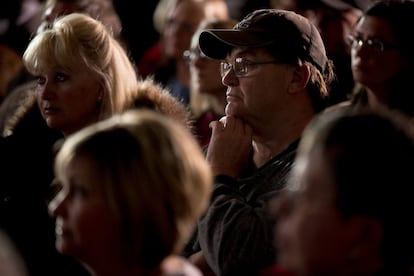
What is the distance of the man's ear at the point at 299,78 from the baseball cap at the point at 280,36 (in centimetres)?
3

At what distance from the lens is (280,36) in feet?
10.3

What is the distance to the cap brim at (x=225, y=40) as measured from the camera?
10.3 feet

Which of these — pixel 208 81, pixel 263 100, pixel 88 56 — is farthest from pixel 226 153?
pixel 208 81

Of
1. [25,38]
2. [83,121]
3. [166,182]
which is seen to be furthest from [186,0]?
[166,182]

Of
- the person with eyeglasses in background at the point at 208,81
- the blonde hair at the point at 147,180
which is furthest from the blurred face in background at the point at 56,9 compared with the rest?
the blonde hair at the point at 147,180

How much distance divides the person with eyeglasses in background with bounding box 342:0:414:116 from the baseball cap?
0.53 meters

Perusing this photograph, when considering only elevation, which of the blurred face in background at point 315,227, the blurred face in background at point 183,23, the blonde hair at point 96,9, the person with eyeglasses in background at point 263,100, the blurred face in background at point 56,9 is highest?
the blurred face in background at point 315,227

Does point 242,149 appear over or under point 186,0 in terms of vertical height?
over

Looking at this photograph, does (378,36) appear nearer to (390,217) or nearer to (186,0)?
(390,217)

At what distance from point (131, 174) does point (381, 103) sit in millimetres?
1663

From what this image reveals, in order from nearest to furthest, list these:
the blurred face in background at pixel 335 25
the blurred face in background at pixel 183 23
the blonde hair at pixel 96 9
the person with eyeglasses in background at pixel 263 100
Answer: the person with eyeglasses in background at pixel 263 100 < the blurred face in background at pixel 335 25 < the blonde hair at pixel 96 9 < the blurred face in background at pixel 183 23

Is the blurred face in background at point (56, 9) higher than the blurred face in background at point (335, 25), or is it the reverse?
the blurred face in background at point (56, 9)

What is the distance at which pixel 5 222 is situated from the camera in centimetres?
357

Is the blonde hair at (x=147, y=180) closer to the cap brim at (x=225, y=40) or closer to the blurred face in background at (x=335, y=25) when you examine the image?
the cap brim at (x=225, y=40)
